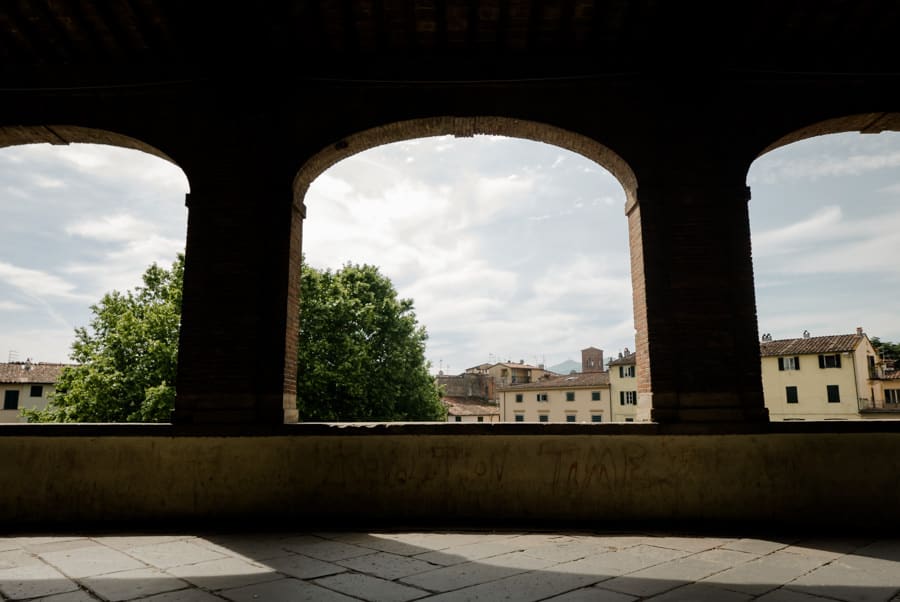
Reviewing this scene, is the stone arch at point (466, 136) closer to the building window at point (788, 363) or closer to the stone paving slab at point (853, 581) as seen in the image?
the stone paving slab at point (853, 581)

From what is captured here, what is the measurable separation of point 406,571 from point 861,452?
14.0 feet

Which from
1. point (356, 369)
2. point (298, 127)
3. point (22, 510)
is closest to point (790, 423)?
point (298, 127)

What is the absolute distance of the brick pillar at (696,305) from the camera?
514cm

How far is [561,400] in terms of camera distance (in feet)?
149

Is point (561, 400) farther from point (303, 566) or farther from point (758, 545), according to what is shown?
point (303, 566)

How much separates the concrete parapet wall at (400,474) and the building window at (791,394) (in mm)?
33531

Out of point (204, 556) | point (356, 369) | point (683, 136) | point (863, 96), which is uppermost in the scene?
point (863, 96)

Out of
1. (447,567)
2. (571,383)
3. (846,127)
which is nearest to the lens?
(447,567)

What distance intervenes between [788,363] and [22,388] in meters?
50.9

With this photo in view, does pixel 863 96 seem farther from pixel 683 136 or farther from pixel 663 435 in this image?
pixel 663 435

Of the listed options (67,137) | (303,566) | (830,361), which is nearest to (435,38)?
(67,137)

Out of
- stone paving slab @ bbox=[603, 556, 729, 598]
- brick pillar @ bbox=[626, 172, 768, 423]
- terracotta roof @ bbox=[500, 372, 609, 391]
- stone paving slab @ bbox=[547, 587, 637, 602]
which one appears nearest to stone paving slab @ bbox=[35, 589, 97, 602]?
stone paving slab @ bbox=[547, 587, 637, 602]

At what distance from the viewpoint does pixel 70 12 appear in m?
5.30

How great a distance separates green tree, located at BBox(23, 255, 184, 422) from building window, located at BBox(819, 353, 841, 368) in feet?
112
